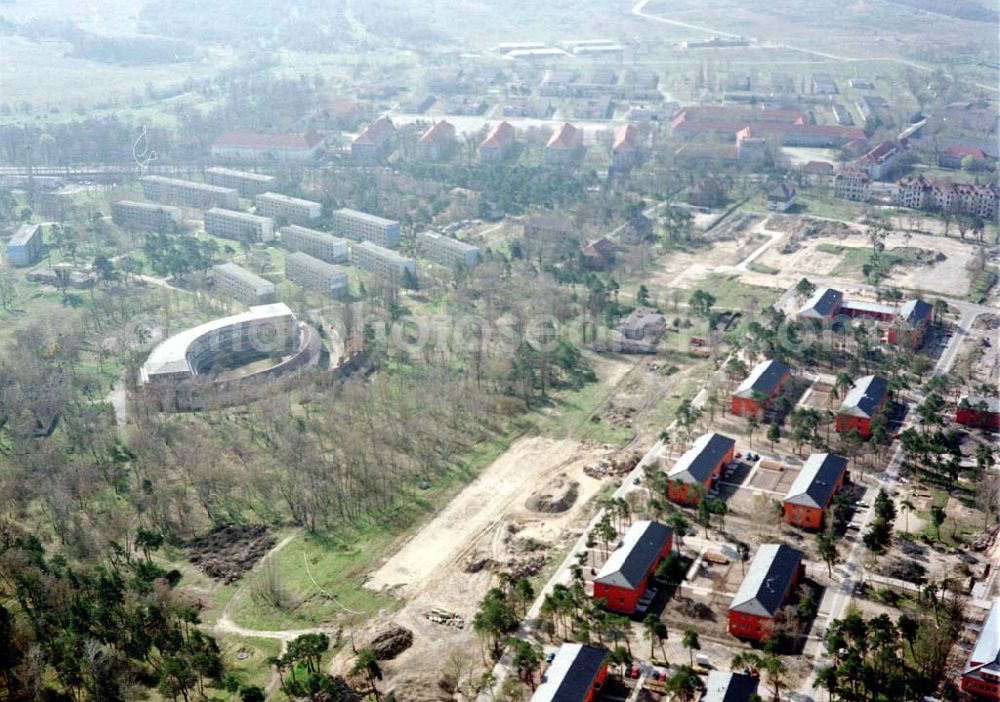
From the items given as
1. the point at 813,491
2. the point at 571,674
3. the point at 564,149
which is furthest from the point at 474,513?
the point at 564,149

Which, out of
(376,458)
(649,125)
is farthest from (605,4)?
(376,458)

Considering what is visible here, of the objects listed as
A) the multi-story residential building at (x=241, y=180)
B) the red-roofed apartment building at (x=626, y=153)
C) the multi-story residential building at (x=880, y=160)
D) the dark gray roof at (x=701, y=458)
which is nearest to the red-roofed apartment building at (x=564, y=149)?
the red-roofed apartment building at (x=626, y=153)

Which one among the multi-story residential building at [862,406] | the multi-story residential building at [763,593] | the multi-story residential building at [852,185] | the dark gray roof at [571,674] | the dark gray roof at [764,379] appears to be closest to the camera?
the dark gray roof at [571,674]

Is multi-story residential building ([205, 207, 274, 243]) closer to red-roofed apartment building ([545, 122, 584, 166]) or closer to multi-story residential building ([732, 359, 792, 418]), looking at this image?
red-roofed apartment building ([545, 122, 584, 166])

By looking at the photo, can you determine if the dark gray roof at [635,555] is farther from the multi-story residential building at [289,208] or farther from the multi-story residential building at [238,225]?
the multi-story residential building at [289,208]

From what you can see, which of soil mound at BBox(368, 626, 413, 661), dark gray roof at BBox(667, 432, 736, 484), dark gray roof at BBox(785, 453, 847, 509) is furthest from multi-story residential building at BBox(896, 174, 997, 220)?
soil mound at BBox(368, 626, 413, 661)

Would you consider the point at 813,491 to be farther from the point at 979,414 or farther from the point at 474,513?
the point at 474,513

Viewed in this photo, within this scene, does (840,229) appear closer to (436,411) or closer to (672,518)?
(436,411)
